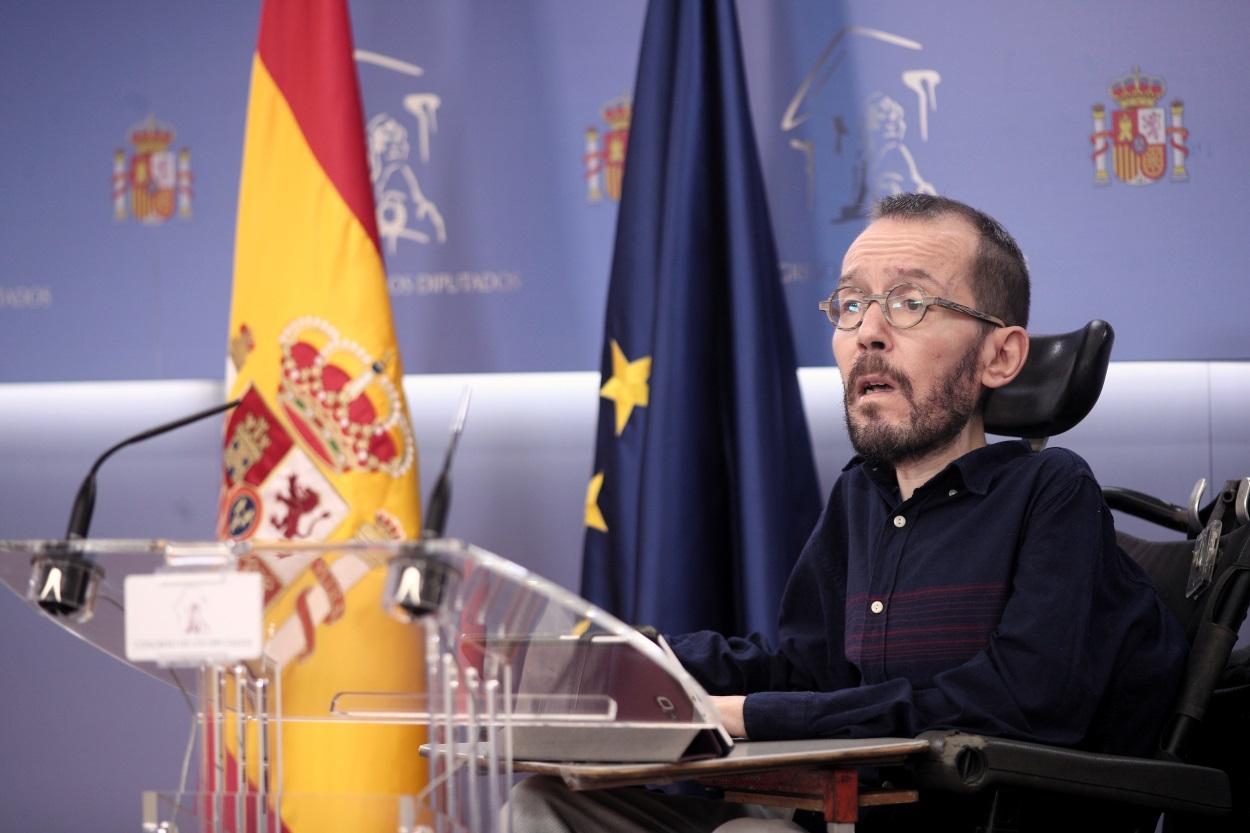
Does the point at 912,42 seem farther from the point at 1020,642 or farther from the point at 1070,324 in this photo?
the point at 1020,642

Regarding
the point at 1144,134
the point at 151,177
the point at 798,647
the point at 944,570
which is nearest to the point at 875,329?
the point at 944,570

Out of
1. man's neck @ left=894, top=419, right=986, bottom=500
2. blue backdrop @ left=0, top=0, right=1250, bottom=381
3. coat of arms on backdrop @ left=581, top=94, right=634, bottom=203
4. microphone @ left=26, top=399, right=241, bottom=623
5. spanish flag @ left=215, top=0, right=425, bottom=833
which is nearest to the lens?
microphone @ left=26, top=399, right=241, bottom=623

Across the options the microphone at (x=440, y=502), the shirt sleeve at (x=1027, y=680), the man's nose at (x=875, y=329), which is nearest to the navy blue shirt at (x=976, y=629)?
the shirt sleeve at (x=1027, y=680)

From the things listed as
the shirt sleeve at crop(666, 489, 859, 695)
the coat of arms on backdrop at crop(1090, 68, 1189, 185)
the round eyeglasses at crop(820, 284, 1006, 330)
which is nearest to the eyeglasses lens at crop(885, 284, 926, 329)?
the round eyeglasses at crop(820, 284, 1006, 330)

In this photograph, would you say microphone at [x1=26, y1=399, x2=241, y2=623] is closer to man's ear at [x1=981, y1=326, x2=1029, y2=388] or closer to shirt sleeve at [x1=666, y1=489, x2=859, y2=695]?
shirt sleeve at [x1=666, y1=489, x2=859, y2=695]

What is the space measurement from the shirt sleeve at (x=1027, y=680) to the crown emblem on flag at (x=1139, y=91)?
5.49ft

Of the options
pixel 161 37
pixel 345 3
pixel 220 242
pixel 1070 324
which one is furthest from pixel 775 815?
pixel 161 37

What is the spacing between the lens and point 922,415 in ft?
7.39

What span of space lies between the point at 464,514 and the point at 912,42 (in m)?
1.60

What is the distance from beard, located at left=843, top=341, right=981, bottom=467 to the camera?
7.39 feet

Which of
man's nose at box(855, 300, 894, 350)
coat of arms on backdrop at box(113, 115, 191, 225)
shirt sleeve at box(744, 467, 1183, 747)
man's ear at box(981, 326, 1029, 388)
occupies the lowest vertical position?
shirt sleeve at box(744, 467, 1183, 747)

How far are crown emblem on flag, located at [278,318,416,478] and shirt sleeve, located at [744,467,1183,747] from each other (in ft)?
4.52

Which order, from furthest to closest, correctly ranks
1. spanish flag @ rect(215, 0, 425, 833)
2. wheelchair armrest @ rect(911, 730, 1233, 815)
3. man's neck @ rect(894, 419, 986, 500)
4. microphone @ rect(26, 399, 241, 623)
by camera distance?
spanish flag @ rect(215, 0, 425, 833), man's neck @ rect(894, 419, 986, 500), wheelchair armrest @ rect(911, 730, 1233, 815), microphone @ rect(26, 399, 241, 623)

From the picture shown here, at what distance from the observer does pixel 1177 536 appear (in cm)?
343
